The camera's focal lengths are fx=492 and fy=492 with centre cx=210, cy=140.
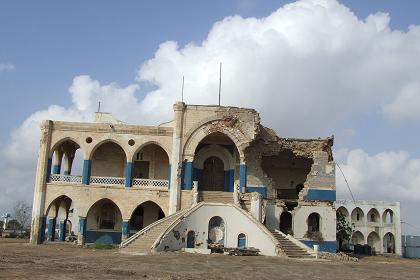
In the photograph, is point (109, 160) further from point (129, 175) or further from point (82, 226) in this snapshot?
point (82, 226)

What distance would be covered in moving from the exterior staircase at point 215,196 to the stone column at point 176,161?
60.9 inches

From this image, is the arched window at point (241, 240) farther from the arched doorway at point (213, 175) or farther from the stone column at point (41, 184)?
the stone column at point (41, 184)

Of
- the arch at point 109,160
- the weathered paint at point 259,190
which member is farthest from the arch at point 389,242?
the arch at point 109,160

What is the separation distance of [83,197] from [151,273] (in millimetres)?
17992

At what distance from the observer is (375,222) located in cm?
6034

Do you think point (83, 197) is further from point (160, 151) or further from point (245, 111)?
point (245, 111)

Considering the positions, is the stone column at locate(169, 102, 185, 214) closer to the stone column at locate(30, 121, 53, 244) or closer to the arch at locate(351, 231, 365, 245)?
the stone column at locate(30, 121, 53, 244)

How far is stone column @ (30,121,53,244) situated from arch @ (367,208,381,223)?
4181cm

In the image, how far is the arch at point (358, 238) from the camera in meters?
60.4

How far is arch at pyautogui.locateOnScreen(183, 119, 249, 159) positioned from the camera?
3256 cm

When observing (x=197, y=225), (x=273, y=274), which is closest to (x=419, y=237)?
(x=197, y=225)

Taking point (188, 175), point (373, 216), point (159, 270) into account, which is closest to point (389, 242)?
point (373, 216)

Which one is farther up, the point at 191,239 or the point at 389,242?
the point at 191,239

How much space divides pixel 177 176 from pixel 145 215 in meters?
4.59
